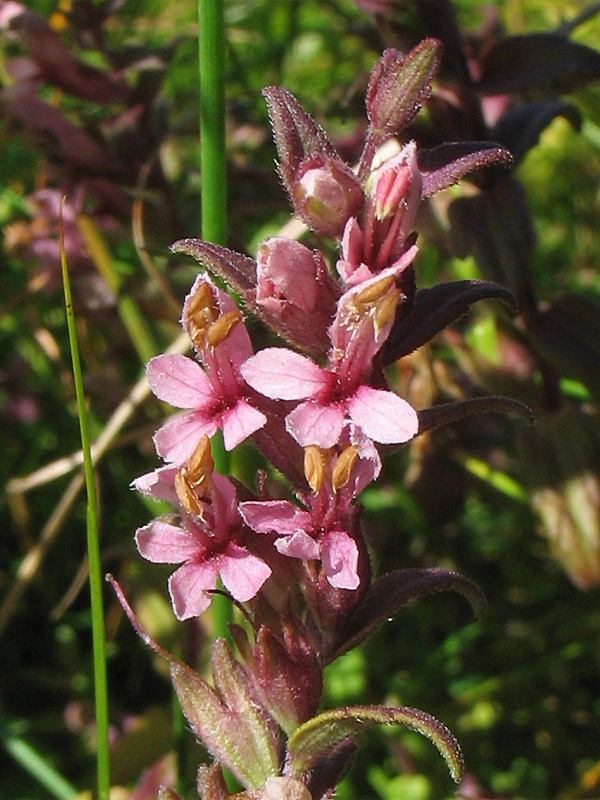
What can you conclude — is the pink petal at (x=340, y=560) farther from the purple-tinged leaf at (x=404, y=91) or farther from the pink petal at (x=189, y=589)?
the purple-tinged leaf at (x=404, y=91)

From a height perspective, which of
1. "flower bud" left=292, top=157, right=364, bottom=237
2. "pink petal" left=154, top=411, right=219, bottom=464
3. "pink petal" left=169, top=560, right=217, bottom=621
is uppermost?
"flower bud" left=292, top=157, right=364, bottom=237

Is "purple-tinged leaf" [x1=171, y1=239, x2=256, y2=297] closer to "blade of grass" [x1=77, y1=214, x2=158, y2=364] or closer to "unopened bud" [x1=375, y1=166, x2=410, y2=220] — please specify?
"unopened bud" [x1=375, y1=166, x2=410, y2=220]

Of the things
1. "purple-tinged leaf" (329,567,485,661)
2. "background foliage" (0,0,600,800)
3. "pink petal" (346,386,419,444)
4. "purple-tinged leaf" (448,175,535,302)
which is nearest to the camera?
"pink petal" (346,386,419,444)

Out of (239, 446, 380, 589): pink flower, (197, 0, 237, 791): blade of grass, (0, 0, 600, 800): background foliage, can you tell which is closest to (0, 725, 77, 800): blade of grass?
(0, 0, 600, 800): background foliage

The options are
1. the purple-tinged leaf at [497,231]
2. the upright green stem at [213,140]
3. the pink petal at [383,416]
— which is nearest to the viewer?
the pink petal at [383,416]

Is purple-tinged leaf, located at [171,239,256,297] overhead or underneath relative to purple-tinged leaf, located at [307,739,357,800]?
overhead

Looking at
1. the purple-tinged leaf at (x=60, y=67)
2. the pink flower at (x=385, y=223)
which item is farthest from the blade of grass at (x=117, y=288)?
the pink flower at (x=385, y=223)

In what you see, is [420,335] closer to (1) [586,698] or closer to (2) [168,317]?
(2) [168,317]
